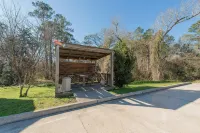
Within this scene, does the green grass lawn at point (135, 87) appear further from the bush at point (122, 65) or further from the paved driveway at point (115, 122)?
the paved driveway at point (115, 122)

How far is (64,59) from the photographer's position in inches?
344

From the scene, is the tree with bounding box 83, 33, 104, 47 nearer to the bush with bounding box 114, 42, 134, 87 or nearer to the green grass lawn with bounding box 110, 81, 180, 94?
the green grass lawn with bounding box 110, 81, 180, 94

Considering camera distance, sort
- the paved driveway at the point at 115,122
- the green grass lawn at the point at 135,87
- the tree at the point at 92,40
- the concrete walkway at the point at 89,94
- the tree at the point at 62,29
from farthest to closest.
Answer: the tree at the point at 92,40 < the tree at the point at 62,29 < the green grass lawn at the point at 135,87 < the concrete walkway at the point at 89,94 < the paved driveway at the point at 115,122

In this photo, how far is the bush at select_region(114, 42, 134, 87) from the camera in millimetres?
6438

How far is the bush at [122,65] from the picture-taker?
6438 mm

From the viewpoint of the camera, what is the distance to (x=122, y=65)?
6434 mm

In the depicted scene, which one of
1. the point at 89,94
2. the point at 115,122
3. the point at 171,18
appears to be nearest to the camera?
the point at 115,122

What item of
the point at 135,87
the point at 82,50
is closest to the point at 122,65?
the point at 135,87

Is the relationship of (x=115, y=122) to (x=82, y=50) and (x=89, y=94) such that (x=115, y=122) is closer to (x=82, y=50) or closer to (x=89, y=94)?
(x=89, y=94)

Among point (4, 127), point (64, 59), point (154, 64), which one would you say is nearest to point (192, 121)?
point (4, 127)

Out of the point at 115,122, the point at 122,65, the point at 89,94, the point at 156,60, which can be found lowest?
the point at 115,122

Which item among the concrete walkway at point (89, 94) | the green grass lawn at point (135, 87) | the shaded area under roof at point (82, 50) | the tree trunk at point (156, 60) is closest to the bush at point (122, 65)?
the green grass lawn at point (135, 87)

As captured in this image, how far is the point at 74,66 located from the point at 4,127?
563 centimetres

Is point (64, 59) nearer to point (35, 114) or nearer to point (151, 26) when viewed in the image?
point (35, 114)
